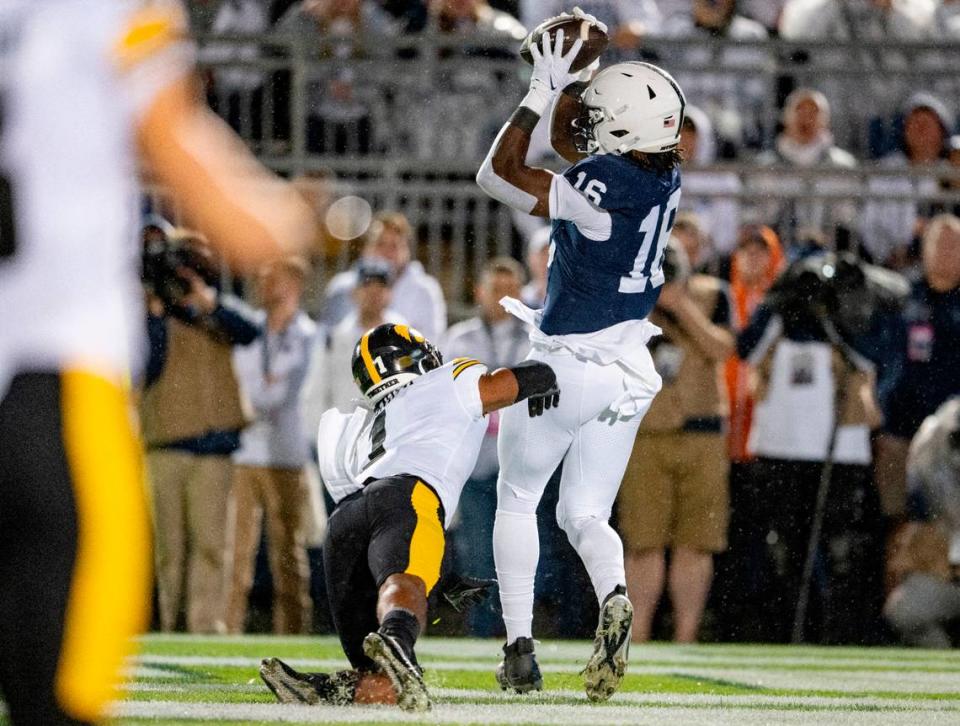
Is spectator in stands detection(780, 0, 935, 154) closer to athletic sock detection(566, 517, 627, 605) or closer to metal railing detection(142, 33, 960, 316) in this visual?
metal railing detection(142, 33, 960, 316)

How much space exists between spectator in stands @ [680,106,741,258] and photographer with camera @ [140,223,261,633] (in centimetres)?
279

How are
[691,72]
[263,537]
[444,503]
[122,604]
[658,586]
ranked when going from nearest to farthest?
[122,604] < [444,503] < [658,586] < [263,537] < [691,72]

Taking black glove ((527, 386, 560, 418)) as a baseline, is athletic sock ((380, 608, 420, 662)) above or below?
below

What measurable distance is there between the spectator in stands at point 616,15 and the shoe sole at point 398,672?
6684 mm

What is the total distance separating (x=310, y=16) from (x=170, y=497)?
3387mm

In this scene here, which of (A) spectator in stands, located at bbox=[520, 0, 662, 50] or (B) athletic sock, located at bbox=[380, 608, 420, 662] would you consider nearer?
(B) athletic sock, located at bbox=[380, 608, 420, 662]

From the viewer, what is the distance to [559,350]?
6496mm

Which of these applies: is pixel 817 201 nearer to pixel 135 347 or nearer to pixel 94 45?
pixel 135 347

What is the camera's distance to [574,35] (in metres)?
6.50

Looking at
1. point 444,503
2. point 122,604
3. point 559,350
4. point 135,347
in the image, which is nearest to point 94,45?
point 122,604

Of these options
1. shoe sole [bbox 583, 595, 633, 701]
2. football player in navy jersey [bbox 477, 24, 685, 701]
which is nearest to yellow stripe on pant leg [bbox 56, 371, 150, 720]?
shoe sole [bbox 583, 595, 633, 701]

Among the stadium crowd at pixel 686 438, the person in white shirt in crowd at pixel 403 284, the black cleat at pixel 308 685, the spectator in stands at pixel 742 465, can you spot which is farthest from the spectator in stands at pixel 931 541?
the black cleat at pixel 308 685

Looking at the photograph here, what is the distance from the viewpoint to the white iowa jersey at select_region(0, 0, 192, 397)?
2855 millimetres

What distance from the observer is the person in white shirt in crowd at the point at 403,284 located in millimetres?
10156
